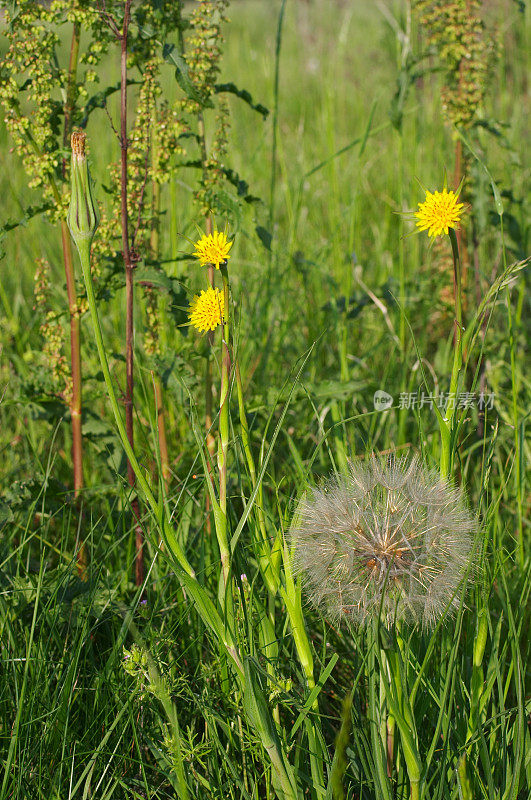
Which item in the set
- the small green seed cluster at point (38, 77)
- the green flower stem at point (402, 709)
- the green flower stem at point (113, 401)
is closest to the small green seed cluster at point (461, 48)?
the small green seed cluster at point (38, 77)

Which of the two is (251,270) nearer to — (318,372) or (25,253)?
(318,372)

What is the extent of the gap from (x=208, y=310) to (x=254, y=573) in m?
0.73

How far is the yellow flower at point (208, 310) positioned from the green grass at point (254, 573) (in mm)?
58

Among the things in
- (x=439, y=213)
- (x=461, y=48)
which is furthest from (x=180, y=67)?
(x=461, y=48)

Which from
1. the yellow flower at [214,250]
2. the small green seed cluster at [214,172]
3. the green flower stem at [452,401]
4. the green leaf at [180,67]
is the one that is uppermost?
the green leaf at [180,67]

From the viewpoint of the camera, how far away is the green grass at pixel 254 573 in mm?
1085

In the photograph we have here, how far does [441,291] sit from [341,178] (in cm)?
159

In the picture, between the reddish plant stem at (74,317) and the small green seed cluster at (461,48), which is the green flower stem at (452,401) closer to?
the reddish plant stem at (74,317)

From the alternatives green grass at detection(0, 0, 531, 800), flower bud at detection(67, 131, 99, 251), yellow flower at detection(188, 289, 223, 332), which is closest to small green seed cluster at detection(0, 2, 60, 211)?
green grass at detection(0, 0, 531, 800)

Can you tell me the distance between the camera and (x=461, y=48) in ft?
6.86

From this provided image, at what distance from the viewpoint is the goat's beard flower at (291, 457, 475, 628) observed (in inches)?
39.3

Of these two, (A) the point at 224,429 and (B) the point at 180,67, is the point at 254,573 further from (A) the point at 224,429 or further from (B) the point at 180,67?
(B) the point at 180,67

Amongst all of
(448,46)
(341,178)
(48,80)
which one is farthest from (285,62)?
(48,80)

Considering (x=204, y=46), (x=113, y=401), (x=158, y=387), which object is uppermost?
(x=204, y=46)
